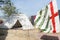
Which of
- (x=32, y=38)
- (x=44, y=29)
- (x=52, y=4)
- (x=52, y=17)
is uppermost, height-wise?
(x=52, y=4)

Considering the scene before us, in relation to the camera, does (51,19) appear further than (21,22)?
No

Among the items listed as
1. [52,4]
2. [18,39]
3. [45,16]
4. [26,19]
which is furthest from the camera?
[26,19]

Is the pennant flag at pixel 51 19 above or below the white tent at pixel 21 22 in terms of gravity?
above

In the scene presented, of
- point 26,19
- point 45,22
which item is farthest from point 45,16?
point 26,19

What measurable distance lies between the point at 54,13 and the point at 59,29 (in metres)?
0.44

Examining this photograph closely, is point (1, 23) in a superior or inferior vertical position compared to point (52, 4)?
inferior

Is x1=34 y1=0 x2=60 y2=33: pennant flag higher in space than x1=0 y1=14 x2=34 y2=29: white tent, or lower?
higher

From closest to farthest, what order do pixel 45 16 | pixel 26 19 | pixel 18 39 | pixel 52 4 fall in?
1. pixel 52 4
2. pixel 45 16
3. pixel 18 39
4. pixel 26 19

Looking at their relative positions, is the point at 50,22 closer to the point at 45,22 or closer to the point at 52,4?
the point at 45,22

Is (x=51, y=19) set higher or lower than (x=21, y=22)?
higher

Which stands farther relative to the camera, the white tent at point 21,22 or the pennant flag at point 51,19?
the white tent at point 21,22

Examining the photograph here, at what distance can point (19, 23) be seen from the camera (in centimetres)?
1958

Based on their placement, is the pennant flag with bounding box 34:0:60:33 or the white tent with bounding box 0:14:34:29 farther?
the white tent with bounding box 0:14:34:29

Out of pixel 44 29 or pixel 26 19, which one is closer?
pixel 44 29
